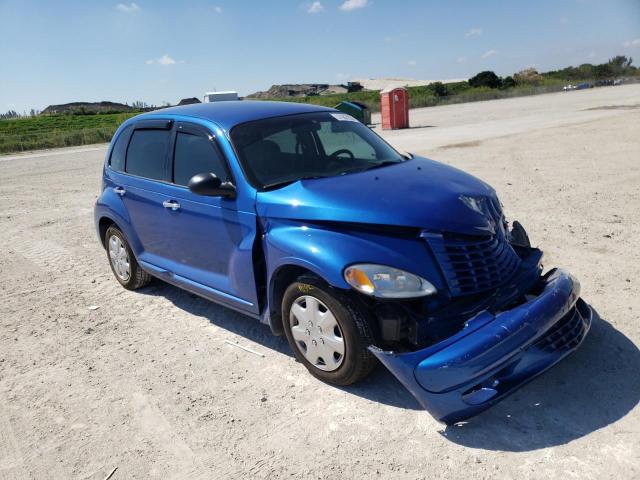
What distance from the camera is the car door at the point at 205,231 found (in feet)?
12.8

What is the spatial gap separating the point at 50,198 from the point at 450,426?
11.5 m

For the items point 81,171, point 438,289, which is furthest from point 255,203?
point 81,171

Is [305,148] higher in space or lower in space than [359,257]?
higher

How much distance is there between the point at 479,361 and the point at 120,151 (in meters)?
4.20

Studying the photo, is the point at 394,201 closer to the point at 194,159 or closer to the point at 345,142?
the point at 345,142

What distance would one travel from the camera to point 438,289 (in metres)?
3.13

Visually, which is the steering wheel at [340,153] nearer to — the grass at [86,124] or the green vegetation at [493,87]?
the grass at [86,124]

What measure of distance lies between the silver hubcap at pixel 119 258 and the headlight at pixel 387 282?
328 centimetres

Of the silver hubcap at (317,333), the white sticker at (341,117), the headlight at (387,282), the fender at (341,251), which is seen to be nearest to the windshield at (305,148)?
the white sticker at (341,117)

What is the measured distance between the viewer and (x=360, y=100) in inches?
2440

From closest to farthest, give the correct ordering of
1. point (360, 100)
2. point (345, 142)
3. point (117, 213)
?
1. point (345, 142)
2. point (117, 213)
3. point (360, 100)

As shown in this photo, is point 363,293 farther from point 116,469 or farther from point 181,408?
point 116,469

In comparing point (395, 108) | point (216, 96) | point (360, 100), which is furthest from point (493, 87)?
point (216, 96)

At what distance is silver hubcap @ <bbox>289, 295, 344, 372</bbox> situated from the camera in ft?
11.0
